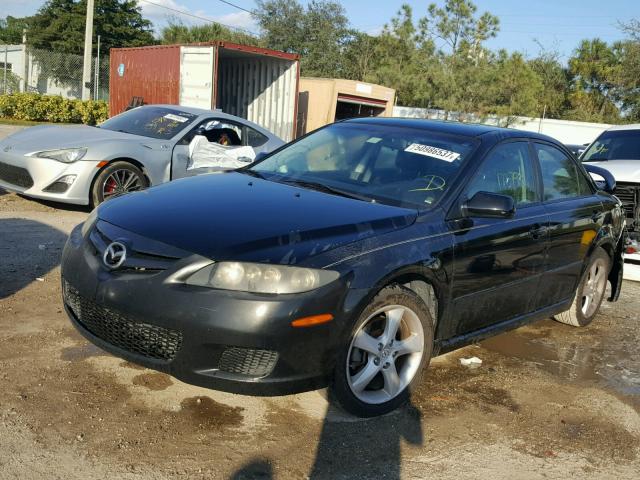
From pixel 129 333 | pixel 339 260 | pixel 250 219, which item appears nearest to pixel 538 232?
pixel 339 260

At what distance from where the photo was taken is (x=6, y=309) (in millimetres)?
4508

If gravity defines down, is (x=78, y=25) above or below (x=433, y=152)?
above

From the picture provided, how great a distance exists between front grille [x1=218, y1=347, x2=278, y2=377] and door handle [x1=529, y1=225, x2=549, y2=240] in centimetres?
221

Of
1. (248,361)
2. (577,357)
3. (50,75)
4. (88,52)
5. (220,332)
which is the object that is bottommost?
(577,357)

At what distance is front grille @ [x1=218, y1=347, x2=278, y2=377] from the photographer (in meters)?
2.94

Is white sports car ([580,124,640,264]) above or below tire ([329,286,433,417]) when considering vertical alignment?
above

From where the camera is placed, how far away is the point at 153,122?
8.48 metres

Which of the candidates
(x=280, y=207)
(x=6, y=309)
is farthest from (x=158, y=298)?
(x=6, y=309)

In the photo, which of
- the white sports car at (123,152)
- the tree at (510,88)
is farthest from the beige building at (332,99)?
the white sports car at (123,152)

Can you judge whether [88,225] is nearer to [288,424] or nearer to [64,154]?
[288,424]

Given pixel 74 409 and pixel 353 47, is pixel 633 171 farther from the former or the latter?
pixel 353 47

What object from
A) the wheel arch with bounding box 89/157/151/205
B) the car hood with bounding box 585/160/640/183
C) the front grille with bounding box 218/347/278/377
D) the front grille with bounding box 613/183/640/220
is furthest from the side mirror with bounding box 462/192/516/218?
the wheel arch with bounding box 89/157/151/205

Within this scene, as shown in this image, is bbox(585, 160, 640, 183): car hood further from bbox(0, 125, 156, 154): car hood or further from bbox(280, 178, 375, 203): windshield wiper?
bbox(0, 125, 156, 154): car hood

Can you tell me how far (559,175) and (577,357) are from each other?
1.39 m
